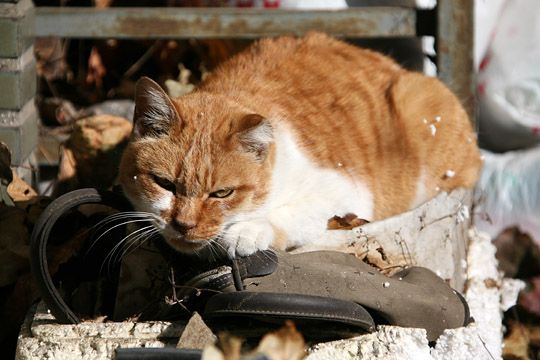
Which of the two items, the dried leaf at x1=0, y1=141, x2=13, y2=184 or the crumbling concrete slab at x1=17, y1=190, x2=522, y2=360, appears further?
the dried leaf at x1=0, y1=141, x2=13, y2=184

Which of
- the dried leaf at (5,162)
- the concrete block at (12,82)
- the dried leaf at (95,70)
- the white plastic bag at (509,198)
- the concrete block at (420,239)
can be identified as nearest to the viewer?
the concrete block at (420,239)

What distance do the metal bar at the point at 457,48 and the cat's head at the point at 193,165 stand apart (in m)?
1.35

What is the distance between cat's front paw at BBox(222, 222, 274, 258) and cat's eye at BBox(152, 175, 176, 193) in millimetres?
201

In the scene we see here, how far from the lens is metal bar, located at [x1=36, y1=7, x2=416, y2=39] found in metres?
3.73

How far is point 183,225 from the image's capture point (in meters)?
2.50

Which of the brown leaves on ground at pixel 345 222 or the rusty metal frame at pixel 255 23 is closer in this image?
the brown leaves on ground at pixel 345 222

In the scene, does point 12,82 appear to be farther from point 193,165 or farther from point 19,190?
point 193,165

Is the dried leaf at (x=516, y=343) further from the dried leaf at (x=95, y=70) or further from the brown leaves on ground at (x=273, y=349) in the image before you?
the dried leaf at (x=95, y=70)

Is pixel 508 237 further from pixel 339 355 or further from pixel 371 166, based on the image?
pixel 339 355

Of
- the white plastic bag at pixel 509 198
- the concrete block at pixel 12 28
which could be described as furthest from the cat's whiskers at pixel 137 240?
the white plastic bag at pixel 509 198

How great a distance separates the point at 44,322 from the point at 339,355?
0.83 metres

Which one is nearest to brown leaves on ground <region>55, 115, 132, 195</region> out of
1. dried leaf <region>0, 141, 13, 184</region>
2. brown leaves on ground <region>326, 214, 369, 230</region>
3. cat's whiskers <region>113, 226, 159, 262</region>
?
dried leaf <region>0, 141, 13, 184</region>

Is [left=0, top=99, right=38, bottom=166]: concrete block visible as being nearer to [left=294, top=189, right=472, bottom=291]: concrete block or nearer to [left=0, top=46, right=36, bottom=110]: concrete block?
[left=0, top=46, right=36, bottom=110]: concrete block

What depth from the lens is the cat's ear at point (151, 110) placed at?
2.55m
